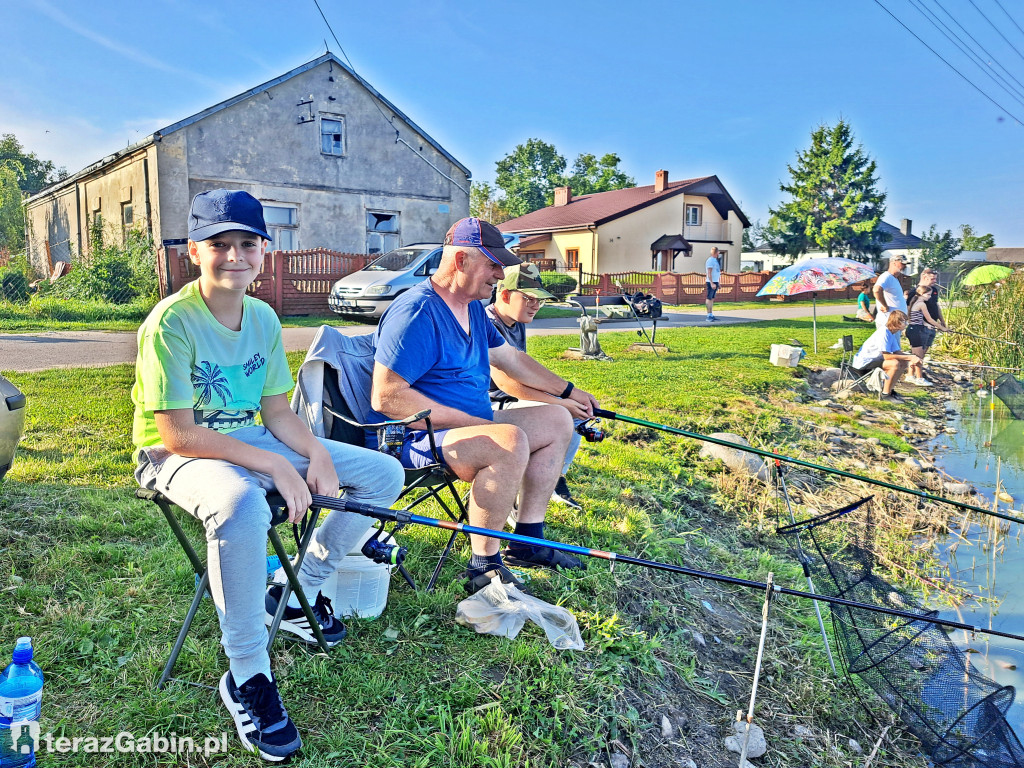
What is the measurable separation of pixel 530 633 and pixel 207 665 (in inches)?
45.0

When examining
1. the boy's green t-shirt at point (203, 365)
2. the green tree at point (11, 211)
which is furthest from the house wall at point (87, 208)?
the boy's green t-shirt at point (203, 365)

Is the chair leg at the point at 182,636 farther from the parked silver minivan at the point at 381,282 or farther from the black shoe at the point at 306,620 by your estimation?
the parked silver minivan at the point at 381,282

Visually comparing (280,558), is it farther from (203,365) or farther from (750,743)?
(750,743)

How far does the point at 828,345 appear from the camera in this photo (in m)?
13.8

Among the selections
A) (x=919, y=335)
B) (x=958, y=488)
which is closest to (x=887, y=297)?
(x=919, y=335)

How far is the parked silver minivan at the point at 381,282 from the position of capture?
45.7ft

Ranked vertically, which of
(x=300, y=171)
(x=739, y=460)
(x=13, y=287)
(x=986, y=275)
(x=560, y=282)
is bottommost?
(x=739, y=460)

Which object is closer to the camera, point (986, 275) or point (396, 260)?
point (986, 275)

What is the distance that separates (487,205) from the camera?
5278 cm

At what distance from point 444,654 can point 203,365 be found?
132 centimetres

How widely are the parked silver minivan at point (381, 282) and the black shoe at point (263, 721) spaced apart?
1166 centimetres

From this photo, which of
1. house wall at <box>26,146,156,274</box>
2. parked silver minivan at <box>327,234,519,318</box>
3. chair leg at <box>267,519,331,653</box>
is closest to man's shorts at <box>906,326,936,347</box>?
parked silver minivan at <box>327,234,519,318</box>

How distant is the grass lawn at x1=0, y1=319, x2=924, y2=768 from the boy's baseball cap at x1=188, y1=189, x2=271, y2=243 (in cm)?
138

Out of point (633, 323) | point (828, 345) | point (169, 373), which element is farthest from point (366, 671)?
point (633, 323)
